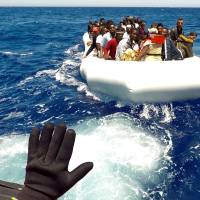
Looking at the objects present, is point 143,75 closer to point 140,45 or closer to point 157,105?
point 157,105

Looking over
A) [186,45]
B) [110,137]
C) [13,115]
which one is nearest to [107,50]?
[186,45]

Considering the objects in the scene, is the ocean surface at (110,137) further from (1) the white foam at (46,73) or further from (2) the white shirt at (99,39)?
(2) the white shirt at (99,39)

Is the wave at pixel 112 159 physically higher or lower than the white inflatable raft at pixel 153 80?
lower

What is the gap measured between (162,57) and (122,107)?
1.42 meters

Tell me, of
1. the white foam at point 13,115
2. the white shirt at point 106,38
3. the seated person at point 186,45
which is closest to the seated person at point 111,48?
the white shirt at point 106,38

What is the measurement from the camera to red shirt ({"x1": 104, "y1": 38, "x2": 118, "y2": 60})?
805 cm

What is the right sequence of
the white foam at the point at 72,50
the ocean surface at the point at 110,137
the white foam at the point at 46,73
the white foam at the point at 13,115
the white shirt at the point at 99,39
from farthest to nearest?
the white foam at the point at 72,50 < the white foam at the point at 46,73 < the white shirt at the point at 99,39 < the white foam at the point at 13,115 < the ocean surface at the point at 110,137

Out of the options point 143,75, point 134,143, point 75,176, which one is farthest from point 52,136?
point 143,75

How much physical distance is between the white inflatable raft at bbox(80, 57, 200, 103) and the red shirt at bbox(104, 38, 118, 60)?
1177 mm

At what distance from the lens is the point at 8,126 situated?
21.1ft

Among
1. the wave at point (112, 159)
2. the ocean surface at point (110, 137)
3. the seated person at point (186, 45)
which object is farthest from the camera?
the seated person at point (186, 45)

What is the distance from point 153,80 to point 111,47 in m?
1.95

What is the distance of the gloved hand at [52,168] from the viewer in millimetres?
2074

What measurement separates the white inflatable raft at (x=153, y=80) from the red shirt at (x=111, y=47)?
1.18 meters
